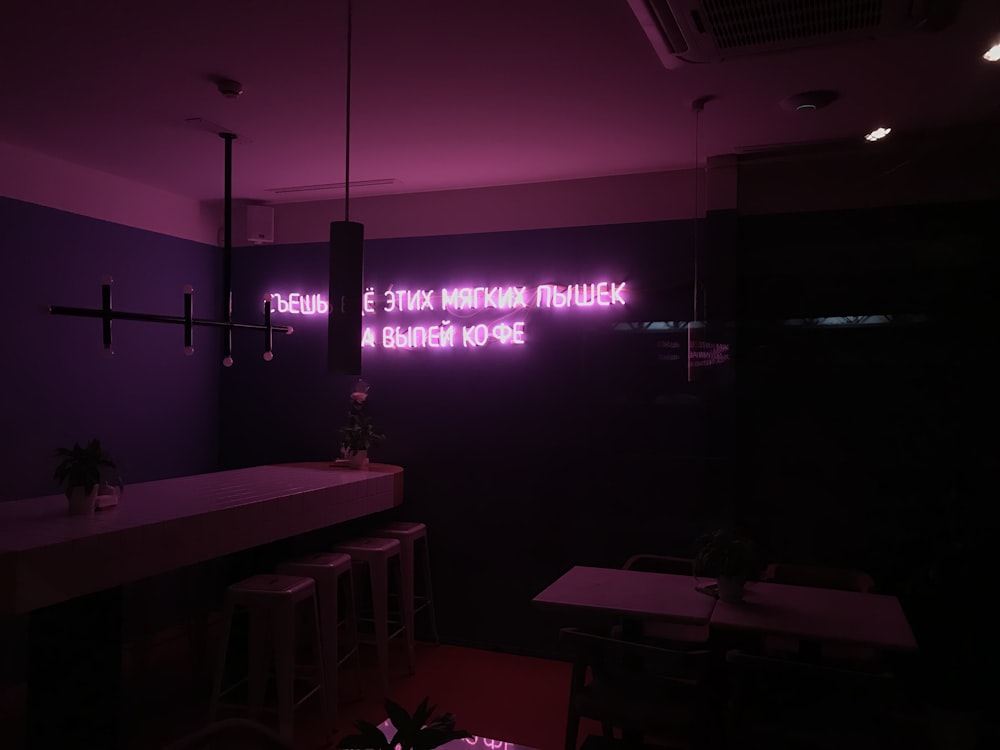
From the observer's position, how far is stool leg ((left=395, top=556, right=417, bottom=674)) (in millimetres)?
4621

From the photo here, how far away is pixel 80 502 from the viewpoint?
3186 mm

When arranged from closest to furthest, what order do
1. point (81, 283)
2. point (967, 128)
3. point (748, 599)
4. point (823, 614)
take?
point (823, 614), point (748, 599), point (967, 128), point (81, 283)

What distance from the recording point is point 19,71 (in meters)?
3.26

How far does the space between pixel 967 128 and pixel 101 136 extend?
471 centimetres

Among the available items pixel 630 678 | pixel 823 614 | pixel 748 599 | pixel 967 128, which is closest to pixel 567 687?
pixel 630 678

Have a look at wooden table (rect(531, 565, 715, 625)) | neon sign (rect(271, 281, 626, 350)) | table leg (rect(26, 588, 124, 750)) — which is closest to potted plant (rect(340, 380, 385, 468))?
neon sign (rect(271, 281, 626, 350))

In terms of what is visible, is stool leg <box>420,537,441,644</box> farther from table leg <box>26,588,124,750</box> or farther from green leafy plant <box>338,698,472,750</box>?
green leafy plant <box>338,698,472,750</box>

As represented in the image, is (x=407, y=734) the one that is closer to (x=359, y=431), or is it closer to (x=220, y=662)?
(x=220, y=662)

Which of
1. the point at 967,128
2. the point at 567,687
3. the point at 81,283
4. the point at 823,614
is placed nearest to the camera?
the point at 823,614

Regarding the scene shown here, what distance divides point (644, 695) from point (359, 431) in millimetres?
2666

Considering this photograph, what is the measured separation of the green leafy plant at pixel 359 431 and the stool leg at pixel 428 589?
750 mm

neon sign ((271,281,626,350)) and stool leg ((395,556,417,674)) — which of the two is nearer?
stool leg ((395,556,417,674))

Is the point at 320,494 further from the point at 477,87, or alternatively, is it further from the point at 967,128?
the point at 967,128

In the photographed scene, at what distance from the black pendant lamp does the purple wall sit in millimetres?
2471
